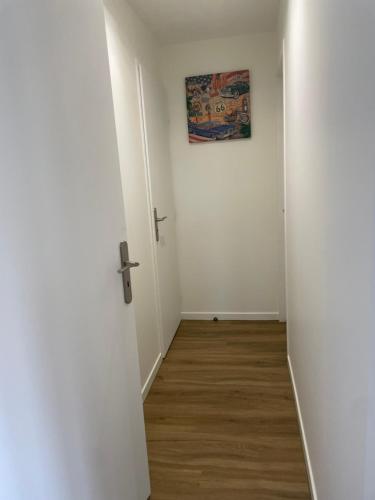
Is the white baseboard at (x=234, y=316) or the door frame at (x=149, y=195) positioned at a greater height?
the door frame at (x=149, y=195)

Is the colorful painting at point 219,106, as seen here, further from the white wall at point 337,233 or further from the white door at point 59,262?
the white door at point 59,262

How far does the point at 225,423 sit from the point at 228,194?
6.28 feet

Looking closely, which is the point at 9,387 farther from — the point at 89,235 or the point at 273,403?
the point at 273,403

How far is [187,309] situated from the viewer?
3633 millimetres

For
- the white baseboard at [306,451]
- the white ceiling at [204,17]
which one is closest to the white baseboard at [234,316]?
the white baseboard at [306,451]

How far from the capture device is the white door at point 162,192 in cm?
264

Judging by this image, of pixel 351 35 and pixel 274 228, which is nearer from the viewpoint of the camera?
pixel 351 35

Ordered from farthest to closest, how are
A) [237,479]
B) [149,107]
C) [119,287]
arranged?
[149,107], [237,479], [119,287]

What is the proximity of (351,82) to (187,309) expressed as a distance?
298 cm

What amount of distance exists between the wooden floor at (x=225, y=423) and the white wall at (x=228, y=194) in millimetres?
528

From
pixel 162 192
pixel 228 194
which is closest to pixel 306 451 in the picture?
pixel 162 192

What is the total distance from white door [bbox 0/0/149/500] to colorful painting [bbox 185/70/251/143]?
1.98 meters

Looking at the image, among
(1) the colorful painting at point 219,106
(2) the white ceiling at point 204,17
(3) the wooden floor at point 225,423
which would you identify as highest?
(2) the white ceiling at point 204,17

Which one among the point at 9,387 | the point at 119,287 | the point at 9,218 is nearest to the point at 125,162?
the point at 119,287
